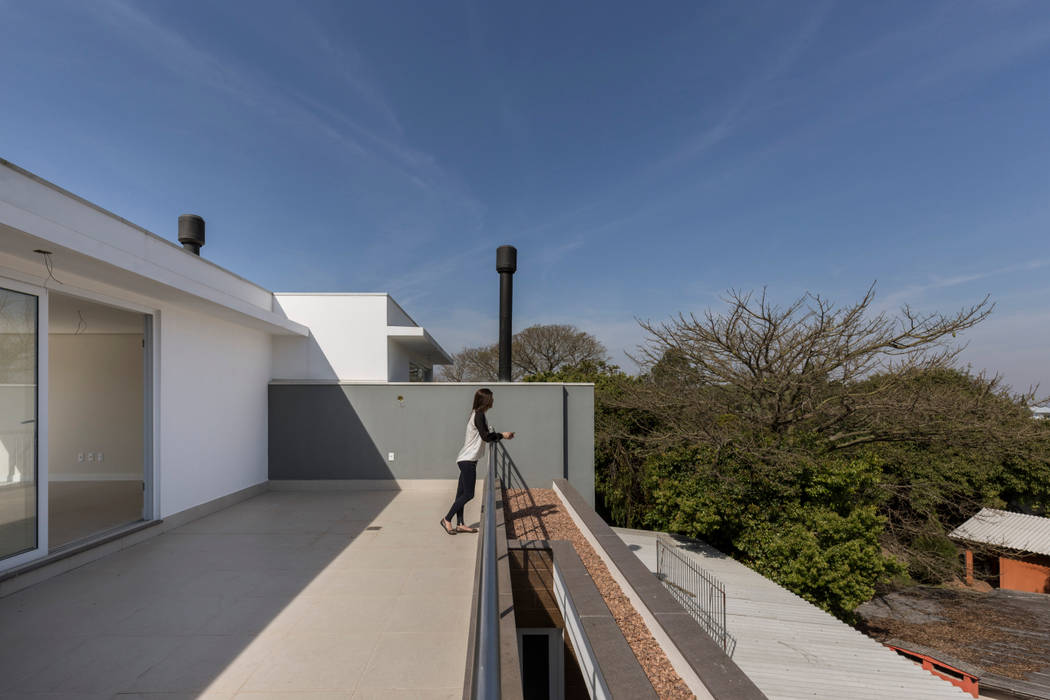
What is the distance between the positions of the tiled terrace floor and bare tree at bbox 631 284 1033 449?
367 inches

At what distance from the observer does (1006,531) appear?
50.9 feet

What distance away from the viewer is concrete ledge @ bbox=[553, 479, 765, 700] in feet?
8.69

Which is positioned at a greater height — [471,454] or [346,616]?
[471,454]

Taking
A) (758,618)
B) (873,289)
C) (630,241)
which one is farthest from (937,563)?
(630,241)

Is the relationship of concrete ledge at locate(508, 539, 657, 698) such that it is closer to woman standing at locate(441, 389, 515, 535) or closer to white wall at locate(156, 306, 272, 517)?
woman standing at locate(441, 389, 515, 535)

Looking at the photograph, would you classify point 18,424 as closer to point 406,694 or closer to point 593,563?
point 406,694

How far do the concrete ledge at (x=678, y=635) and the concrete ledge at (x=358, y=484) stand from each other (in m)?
3.29

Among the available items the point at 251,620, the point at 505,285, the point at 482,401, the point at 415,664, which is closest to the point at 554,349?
the point at 505,285

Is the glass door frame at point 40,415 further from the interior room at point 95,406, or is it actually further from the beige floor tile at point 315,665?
the interior room at point 95,406

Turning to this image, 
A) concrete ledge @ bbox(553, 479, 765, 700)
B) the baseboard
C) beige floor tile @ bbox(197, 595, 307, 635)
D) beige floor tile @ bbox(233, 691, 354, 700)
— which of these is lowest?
the baseboard

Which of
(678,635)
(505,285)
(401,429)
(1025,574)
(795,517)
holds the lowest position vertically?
(1025,574)

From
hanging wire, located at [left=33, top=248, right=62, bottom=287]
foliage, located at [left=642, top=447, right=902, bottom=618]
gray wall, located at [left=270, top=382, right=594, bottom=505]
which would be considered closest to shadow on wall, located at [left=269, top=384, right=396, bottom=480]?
gray wall, located at [left=270, top=382, right=594, bottom=505]

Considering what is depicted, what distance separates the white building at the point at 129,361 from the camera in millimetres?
3484

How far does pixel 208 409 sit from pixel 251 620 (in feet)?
12.3
